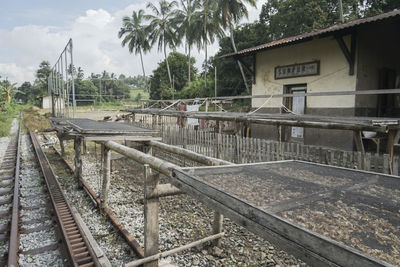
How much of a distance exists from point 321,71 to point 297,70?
1.03m

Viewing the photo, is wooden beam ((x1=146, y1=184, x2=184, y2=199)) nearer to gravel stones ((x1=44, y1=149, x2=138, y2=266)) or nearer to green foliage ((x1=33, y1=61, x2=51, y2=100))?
gravel stones ((x1=44, y1=149, x2=138, y2=266))

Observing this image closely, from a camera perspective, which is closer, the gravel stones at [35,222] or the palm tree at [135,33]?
the gravel stones at [35,222]

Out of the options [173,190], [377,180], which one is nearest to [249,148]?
[173,190]

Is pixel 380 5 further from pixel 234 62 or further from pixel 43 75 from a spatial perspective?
pixel 43 75

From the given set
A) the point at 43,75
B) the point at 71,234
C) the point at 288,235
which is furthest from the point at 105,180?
the point at 43,75

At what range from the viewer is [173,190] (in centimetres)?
323

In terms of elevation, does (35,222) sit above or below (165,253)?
Answer: below

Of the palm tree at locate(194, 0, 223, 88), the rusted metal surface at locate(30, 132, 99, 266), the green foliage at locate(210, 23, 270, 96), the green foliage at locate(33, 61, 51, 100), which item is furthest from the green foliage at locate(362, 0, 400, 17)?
the green foliage at locate(33, 61, 51, 100)

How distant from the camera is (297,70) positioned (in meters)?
11.0

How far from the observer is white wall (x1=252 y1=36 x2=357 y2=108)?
9500mm

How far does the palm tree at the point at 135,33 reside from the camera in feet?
135

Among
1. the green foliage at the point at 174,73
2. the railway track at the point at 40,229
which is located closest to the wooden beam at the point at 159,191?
the railway track at the point at 40,229

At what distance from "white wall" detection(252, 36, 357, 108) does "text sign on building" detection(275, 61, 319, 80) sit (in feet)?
0.49

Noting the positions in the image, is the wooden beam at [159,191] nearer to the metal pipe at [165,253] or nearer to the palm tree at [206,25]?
the metal pipe at [165,253]
